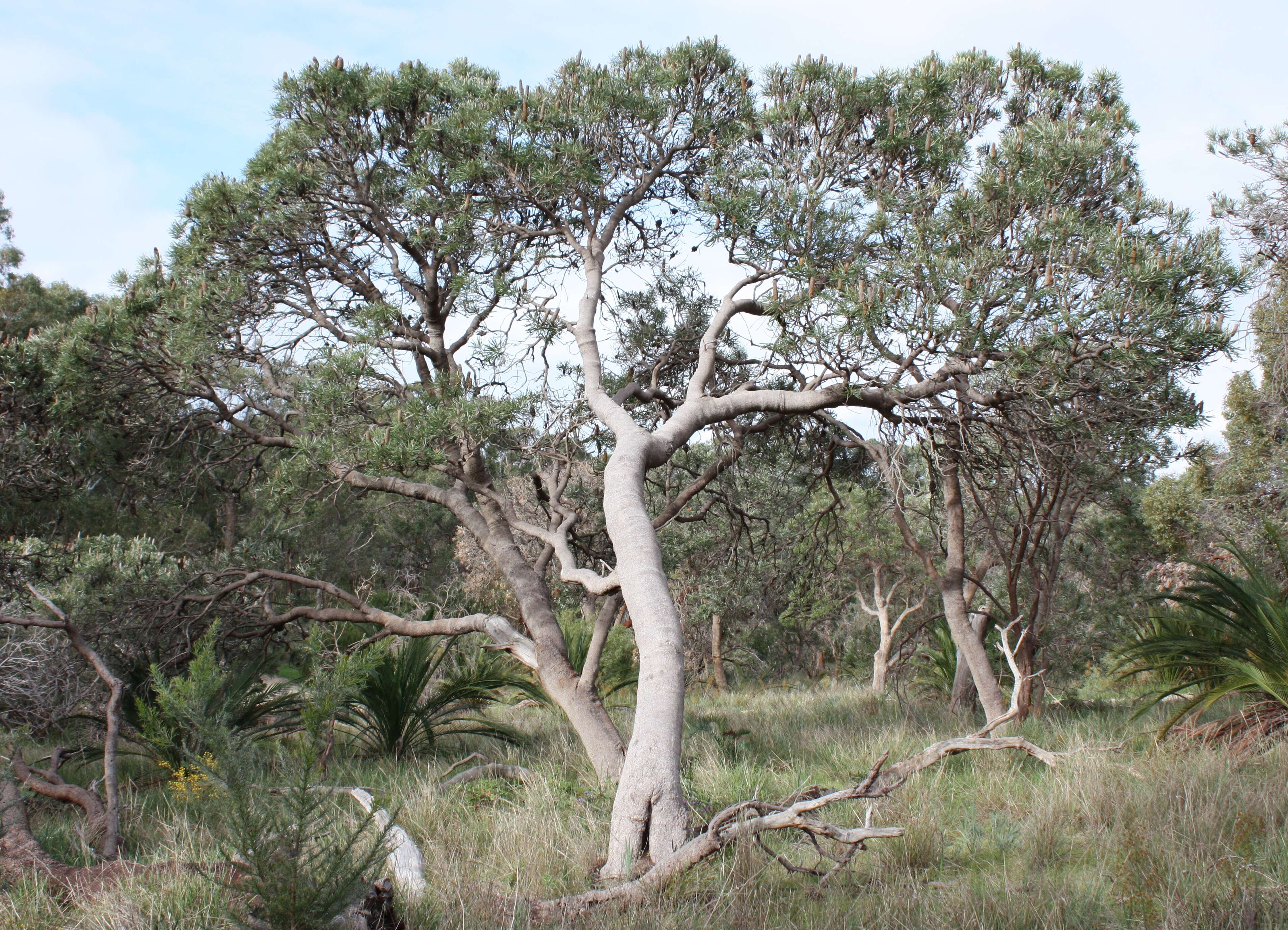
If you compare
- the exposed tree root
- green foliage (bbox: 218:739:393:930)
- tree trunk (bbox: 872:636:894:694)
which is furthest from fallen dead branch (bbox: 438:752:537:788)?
tree trunk (bbox: 872:636:894:694)

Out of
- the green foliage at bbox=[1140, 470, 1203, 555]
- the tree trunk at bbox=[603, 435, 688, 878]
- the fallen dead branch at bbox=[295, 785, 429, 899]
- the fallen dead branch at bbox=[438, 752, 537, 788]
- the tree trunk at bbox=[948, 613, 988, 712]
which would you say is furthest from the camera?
the green foliage at bbox=[1140, 470, 1203, 555]

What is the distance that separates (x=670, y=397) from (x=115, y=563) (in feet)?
15.8

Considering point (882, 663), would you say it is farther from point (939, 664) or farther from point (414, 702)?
point (414, 702)

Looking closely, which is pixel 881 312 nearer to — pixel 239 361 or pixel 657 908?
pixel 657 908

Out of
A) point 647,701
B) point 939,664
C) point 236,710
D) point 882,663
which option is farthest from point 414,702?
point 882,663

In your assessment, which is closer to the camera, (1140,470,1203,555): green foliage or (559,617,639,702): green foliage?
(559,617,639,702): green foliage

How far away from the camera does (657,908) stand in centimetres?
321

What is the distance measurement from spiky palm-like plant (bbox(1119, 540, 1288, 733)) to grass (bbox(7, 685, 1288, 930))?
1.31ft

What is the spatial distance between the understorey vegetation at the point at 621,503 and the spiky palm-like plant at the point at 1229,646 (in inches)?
1.8

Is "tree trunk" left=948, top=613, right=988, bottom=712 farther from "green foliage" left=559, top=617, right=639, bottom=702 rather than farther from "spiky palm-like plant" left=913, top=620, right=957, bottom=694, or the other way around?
"green foliage" left=559, top=617, right=639, bottom=702

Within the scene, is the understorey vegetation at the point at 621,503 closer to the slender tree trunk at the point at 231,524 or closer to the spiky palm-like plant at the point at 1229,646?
the spiky palm-like plant at the point at 1229,646

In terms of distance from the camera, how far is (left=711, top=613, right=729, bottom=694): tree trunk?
1627 centimetres

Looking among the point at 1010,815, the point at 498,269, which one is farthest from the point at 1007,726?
the point at 498,269

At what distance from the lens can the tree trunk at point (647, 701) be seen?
3750mm
